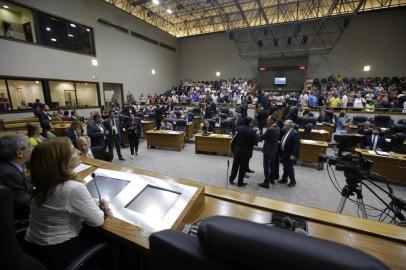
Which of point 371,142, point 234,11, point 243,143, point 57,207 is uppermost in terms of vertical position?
point 234,11

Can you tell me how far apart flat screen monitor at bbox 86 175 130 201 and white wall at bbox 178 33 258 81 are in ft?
55.2

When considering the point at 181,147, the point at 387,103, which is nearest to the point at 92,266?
the point at 181,147

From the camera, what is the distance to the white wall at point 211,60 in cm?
1708

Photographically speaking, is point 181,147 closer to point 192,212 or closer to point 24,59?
point 192,212

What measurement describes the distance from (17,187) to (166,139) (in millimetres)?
5568

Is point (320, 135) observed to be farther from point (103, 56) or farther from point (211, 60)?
point (211, 60)

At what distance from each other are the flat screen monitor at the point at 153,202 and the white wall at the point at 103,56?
1058 centimetres

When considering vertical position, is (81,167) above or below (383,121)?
above

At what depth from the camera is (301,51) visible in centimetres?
1480

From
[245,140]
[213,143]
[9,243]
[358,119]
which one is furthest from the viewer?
[358,119]

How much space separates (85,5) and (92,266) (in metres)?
13.8

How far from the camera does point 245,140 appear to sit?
159 inches

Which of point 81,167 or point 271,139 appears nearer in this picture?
point 81,167

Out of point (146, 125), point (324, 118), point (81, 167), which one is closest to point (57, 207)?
point (81, 167)
